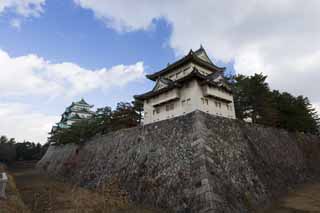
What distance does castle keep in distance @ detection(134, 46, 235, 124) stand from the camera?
50.8 feet

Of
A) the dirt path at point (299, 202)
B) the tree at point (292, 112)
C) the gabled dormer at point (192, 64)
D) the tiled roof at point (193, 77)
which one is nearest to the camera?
the dirt path at point (299, 202)

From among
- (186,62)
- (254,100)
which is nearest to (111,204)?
(186,62)

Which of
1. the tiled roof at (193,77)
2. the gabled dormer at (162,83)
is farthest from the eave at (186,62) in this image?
the tiled roof at (193,77)

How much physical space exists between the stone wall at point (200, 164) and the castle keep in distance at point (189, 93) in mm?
A: 4404

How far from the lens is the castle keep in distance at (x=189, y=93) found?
610 inches

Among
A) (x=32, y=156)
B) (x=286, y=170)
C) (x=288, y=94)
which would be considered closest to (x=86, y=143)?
(x=286, y=170)

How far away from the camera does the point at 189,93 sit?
→ 15797 mm

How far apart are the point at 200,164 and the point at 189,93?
8744mm

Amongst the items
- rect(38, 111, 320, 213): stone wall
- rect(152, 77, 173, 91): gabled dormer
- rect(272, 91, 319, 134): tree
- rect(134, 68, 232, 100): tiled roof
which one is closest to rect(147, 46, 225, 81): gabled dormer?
rect(152, 77, 173, 91): gabled dormer

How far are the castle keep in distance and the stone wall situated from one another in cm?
440

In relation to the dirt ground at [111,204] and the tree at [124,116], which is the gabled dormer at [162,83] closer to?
the tree at [124,116]

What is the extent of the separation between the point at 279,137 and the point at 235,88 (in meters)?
6.88

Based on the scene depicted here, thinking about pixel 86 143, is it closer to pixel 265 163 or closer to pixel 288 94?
pixel 265 163

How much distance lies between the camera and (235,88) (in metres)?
19.2
